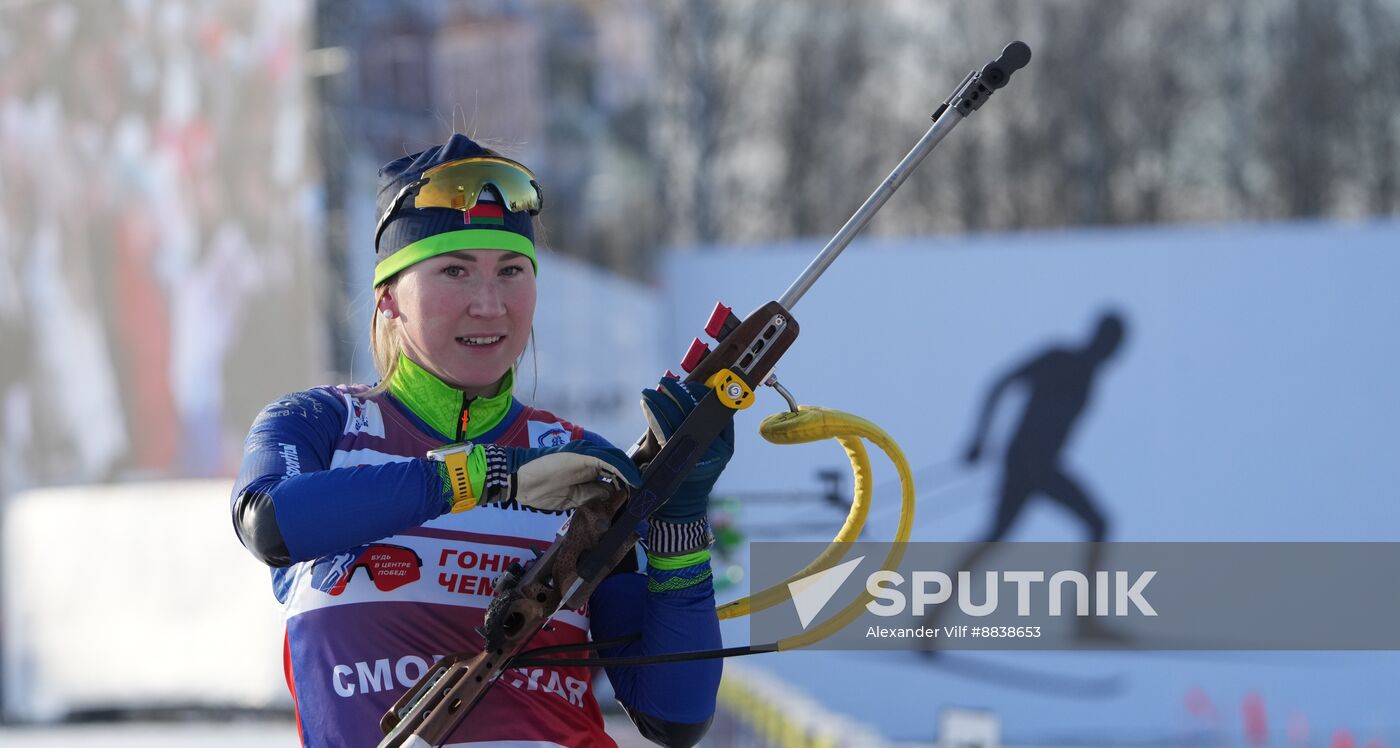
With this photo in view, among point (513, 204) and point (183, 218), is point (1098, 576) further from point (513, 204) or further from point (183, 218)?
point (183, 218)

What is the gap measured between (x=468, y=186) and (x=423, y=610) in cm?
59

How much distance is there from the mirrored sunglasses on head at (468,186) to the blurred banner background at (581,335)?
0.88ft

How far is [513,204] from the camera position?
2127 millimetres

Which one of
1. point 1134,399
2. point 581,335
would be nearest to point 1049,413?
point 1134,399

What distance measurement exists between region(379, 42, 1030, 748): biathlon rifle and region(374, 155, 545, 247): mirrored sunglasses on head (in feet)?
1.15

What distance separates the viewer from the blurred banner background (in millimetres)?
7238

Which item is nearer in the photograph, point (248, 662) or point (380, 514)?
point (380, 514)

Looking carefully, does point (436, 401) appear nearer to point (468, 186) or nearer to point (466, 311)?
point (466, 311)

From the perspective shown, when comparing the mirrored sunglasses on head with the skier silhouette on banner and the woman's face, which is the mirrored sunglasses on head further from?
the skier silhouette on banner

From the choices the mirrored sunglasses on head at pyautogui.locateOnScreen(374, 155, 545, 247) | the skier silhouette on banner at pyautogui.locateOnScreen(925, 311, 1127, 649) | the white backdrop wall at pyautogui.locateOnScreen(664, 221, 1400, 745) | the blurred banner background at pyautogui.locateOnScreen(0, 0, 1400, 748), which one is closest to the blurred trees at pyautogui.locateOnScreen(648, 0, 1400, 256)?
the blurred banner background at pyautogui.locateOnScreen(0, 0, 1400, 748)

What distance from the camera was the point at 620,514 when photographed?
6.42 ft

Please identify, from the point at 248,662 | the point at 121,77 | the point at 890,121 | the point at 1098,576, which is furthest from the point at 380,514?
the point at 890,121

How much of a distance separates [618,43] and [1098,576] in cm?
747

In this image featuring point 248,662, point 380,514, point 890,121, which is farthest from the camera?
point 890,121
